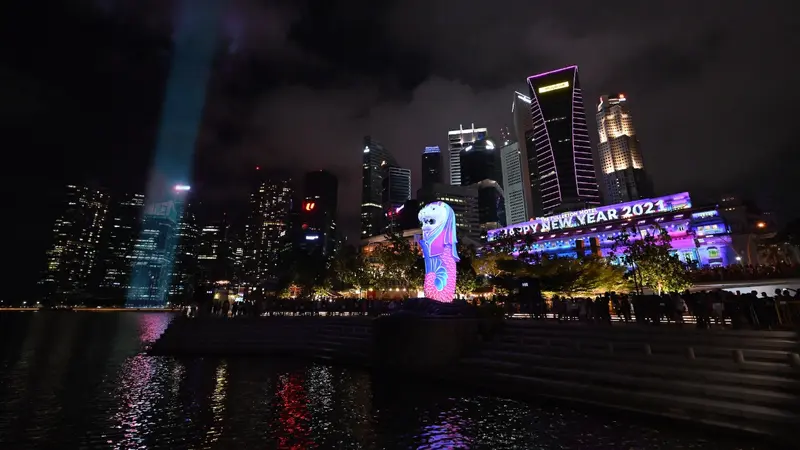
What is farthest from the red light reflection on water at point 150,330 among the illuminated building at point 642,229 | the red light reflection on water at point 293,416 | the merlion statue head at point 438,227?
the illuminated building at point 642,229

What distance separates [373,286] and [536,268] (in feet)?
66.0

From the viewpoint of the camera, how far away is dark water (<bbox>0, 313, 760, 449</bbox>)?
9086 mm

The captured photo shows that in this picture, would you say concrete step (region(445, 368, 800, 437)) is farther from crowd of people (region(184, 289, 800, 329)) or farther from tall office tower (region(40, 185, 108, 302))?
tall office tower (region(40, 185, 108, 302))

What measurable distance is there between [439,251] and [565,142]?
147915 millimetres

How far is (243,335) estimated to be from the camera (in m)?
26.8

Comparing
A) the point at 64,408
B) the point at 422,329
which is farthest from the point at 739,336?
the point at 64,408

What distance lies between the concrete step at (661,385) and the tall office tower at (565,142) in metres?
147

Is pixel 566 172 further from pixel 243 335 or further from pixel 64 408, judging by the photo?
pixel 64 408

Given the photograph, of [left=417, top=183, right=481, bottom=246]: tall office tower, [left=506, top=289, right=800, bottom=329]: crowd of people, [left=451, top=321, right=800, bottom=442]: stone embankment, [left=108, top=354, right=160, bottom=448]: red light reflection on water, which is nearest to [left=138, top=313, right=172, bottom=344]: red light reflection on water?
[left=108, top=354, right=160, bottom=448]: red light reflection on water

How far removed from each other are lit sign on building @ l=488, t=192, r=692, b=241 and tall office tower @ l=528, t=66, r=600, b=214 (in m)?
76.7

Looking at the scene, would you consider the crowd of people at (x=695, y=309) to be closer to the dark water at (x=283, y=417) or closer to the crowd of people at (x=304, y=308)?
the dark water at (x=283, y=417)

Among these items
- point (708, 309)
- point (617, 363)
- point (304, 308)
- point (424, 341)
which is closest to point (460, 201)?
point (304, 308)

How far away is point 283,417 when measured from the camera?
36.5 ft

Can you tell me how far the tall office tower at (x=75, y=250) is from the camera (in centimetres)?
16962
